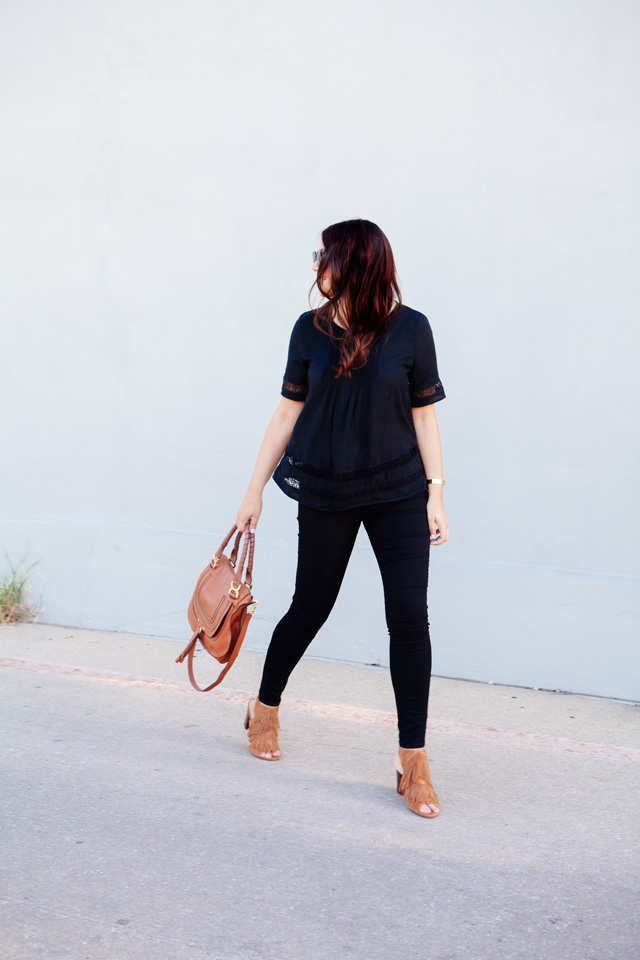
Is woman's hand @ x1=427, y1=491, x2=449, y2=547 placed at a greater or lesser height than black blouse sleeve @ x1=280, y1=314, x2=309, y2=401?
lesser

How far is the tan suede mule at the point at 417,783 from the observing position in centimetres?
264

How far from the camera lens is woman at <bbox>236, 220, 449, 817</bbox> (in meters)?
2.67

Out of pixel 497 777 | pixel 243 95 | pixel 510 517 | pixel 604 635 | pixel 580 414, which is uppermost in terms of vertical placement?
pixel 243 95

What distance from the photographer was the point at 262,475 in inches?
116

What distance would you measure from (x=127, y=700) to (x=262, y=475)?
1.25 m

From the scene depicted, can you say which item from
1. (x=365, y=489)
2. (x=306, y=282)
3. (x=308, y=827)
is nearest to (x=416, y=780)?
(x=308, y=827)

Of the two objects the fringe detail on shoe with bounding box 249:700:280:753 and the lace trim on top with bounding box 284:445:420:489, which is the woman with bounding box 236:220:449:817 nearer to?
the lace trim on top with bounding box 284:445:420:489

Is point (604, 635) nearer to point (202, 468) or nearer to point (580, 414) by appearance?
point (580, 414)

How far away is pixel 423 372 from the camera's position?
2.72 metres

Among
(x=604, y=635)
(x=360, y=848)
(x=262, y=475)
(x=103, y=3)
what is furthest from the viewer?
(x=103, y=3)

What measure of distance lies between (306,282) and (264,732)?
2.15 metres

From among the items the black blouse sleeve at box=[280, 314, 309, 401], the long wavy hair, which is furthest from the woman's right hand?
the long wavy hair

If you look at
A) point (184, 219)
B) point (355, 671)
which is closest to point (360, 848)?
point (355, 671)

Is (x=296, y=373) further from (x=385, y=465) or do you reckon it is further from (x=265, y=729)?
(x=265, y=729)
